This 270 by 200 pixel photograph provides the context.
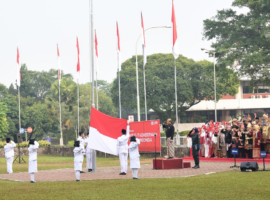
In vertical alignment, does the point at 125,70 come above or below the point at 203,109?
above

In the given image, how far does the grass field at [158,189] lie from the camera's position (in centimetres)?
1238

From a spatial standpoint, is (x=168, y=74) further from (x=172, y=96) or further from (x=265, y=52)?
(x=265, y=52)

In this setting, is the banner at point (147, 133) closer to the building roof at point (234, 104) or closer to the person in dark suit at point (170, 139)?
the person in dark suit at point (170, 139)

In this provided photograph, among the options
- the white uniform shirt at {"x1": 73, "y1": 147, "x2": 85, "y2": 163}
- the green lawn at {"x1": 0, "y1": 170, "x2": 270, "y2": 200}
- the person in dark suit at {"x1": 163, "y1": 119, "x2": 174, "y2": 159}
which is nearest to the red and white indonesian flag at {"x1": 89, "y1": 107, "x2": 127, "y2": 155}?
the person in dark suit at {"x1": 163, "y1": 119, "x2": 174, "y2": 159}

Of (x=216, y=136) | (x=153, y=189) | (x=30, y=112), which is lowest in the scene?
(x=153, y=189)

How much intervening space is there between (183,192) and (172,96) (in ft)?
175

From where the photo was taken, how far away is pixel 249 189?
13.0m

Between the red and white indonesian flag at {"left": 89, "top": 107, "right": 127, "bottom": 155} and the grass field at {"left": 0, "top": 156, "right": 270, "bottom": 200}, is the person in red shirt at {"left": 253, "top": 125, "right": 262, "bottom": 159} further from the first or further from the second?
the red and white indonesian flag at {"left": 89, "top": 107, "right": 127, "bottom": 155}

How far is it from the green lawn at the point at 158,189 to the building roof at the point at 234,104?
58.4m

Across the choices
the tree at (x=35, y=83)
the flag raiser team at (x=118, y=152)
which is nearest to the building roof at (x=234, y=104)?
the tree at (x=35, y=83)

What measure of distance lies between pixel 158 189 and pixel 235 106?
6302 cm

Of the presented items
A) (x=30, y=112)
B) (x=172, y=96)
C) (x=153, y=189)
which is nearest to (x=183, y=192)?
(x=153, y=189)

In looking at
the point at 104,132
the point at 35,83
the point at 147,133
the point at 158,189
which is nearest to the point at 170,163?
the point at 104,132

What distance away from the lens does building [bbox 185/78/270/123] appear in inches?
2901
